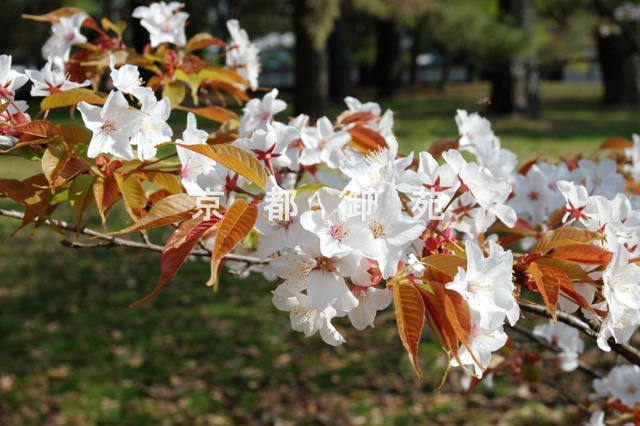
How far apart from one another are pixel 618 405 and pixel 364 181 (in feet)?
2.96

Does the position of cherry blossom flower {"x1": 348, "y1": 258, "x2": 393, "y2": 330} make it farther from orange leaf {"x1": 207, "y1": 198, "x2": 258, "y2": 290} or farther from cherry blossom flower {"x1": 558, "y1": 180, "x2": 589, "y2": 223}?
cherry blossom flower {"x1": 558, "y1": 180, "x2": 589, "y2": 223}

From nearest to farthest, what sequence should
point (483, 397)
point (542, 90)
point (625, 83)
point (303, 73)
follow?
point (483, 397) < point (303, 73) < point (625, 83) < point (542, 90)

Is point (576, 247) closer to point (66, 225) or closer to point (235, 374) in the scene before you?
point (66, 225)

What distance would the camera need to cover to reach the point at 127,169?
0.88 meters

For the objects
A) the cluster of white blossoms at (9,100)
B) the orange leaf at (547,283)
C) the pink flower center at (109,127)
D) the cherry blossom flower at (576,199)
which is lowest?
the orange leaf at (547,283)

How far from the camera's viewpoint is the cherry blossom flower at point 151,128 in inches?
33.3

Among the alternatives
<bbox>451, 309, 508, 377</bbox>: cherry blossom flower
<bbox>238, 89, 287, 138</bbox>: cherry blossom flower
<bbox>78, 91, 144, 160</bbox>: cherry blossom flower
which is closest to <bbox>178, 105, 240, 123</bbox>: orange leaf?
<bbox>238, 89, 287, 138</bbox>: cherry blossom flower

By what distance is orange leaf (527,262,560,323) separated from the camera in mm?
697

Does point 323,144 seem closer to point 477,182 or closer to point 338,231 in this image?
point 477,182

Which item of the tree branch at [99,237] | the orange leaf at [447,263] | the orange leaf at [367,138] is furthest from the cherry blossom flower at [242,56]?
the orange leaf at [447,263]

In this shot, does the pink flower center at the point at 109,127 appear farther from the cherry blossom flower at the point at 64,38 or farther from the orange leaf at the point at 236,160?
the cherry blossom flower at the point at 64,38

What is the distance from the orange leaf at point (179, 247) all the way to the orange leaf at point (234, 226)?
4 centimetres

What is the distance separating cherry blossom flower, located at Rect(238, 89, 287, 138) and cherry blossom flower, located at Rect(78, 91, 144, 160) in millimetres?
270

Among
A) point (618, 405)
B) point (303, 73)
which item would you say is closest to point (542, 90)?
point (303, 73)
